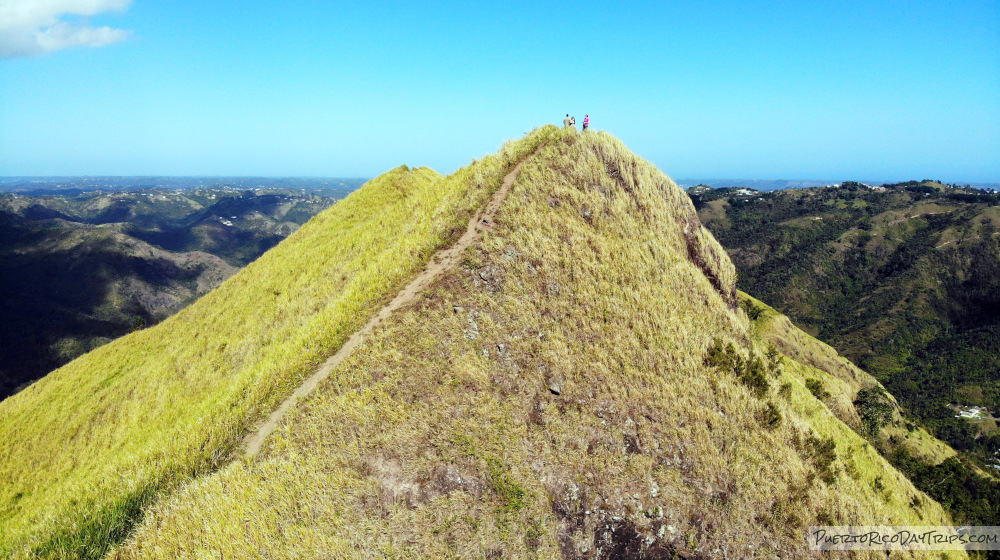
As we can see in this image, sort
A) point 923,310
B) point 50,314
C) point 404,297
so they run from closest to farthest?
1. point 404,297
2. point 923,310
3. point 50,314

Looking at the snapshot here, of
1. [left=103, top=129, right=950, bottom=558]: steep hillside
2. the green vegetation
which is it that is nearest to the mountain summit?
[left=103, top=129, right=950, bottom=558]: steep hillside

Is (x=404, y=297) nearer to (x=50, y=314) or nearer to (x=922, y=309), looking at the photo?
(x=922, y=309)

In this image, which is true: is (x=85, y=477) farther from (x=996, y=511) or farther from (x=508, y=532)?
(x=996, y=511)

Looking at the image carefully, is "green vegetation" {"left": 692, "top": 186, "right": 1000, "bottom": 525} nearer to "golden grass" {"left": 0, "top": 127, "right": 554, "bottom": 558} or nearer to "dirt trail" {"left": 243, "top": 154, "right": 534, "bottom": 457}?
"dirt trail" {"left": 243, "top": 154, "right": 534, "bottom": 457}

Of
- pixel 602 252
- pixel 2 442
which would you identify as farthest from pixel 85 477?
pixel 602 252

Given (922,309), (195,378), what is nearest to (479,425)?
(195,378)

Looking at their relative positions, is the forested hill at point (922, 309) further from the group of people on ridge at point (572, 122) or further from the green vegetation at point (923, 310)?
the group of people on ridge at point (572, 122)

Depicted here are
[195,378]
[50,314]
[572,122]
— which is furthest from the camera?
[50,314]
